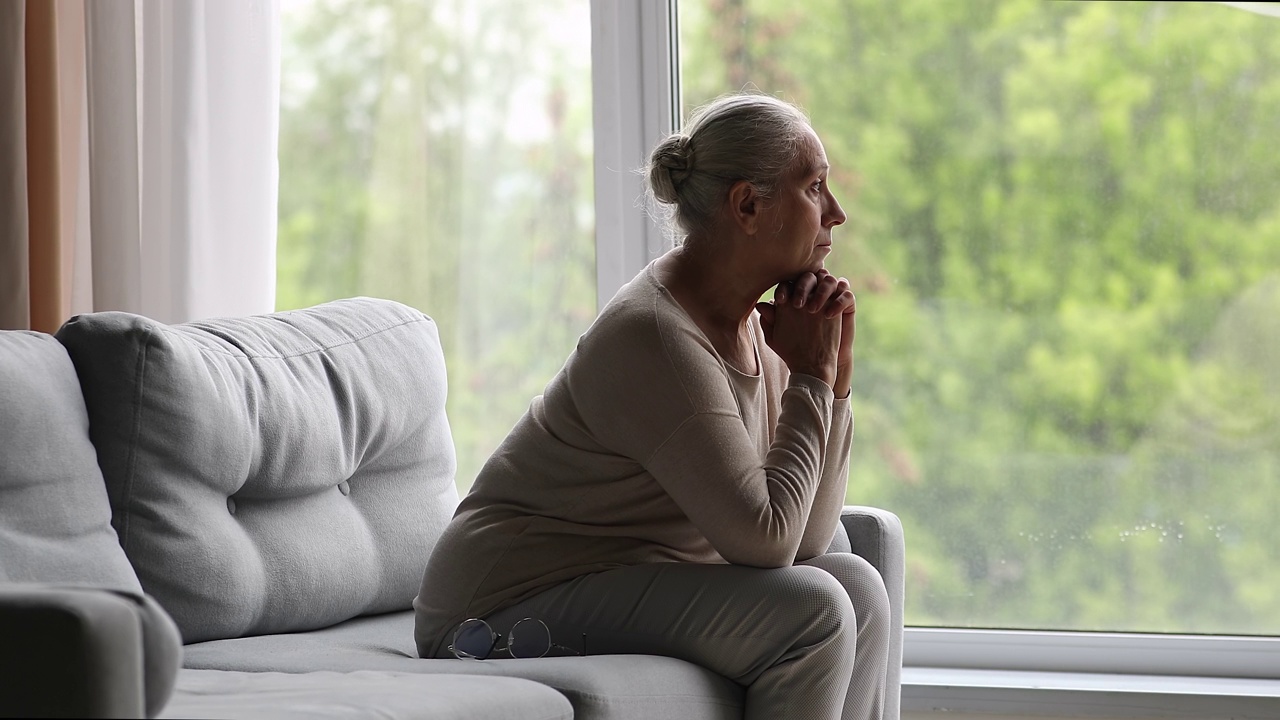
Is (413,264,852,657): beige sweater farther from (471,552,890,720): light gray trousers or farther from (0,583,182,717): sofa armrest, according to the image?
(0,583,182,717): sofa armrest

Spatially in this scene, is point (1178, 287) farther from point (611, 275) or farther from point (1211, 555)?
point (611, 275)

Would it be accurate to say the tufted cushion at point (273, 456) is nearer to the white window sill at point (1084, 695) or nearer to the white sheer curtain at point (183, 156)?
the white sheer curtain at point (183, 156)

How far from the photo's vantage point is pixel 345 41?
2990mm

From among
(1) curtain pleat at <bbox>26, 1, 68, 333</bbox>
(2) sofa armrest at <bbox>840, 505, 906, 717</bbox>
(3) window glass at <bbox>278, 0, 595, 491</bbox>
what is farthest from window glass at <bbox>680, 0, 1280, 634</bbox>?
(1) curtain pleat at <bbox>26, 1, 68, 333</bbox>

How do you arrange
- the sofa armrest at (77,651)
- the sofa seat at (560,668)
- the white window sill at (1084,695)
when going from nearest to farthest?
1. the sofa armrest at (77,651)
2. the sofa seat at (560,668)
3. the white window sill at (1084,695)

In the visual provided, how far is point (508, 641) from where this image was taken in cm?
172

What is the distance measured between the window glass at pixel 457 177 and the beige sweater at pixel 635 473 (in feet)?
3.80

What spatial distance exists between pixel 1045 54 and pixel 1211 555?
104cm

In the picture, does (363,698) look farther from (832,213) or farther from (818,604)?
(832,213)

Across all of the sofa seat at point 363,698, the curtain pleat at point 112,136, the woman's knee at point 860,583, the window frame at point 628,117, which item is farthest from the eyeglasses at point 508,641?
the window frame at point 628,117

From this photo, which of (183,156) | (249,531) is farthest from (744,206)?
(183,156)

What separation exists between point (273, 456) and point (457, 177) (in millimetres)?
1213

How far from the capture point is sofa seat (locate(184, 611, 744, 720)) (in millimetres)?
1467

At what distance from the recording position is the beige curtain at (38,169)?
7.60 ft
